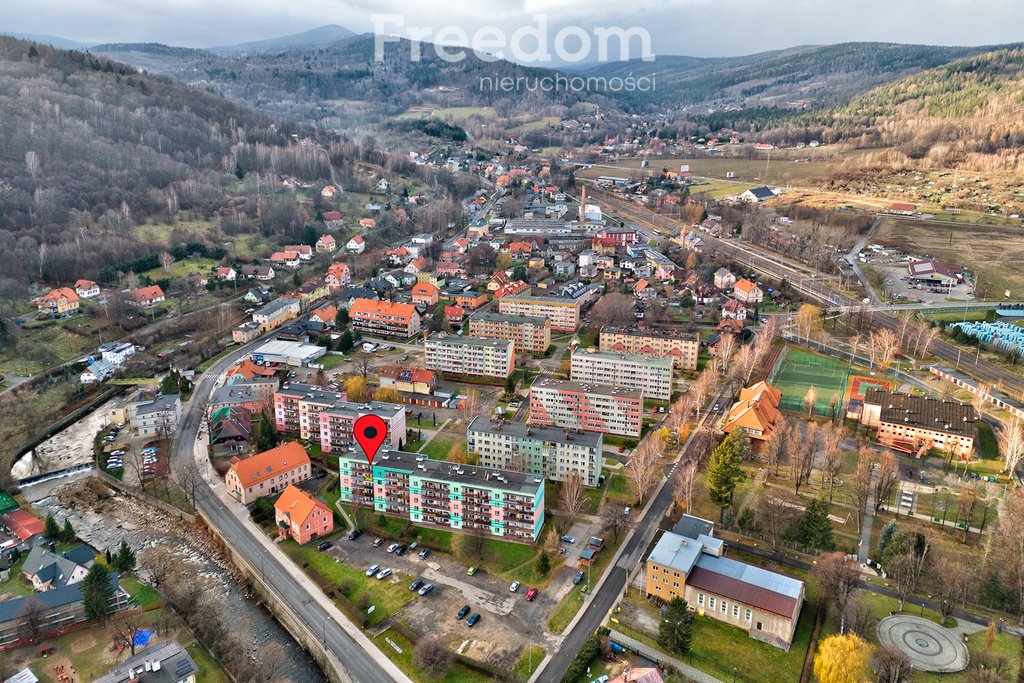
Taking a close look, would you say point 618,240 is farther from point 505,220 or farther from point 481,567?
point 481,567

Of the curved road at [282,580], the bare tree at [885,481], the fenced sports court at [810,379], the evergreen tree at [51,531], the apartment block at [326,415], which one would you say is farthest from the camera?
the fenced sports court at [810,379]

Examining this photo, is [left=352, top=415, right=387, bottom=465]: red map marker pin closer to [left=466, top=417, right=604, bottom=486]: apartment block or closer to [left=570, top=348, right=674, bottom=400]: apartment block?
[left=466, top=417, right=604, bottom=486]: apartment block

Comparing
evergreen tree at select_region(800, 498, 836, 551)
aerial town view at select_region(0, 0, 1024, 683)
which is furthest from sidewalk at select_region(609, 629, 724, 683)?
evergreen tree at select_region(800, 498, 836, 551)

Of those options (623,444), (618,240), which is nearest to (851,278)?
(618,240)

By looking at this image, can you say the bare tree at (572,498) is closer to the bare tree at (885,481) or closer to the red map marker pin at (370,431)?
the red map marker pin at (370,431)

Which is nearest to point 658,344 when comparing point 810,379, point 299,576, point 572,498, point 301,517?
point 810,379

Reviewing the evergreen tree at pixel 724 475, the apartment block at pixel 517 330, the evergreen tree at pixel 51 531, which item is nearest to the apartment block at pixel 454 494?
the evergreen tree at pixel 724 475
